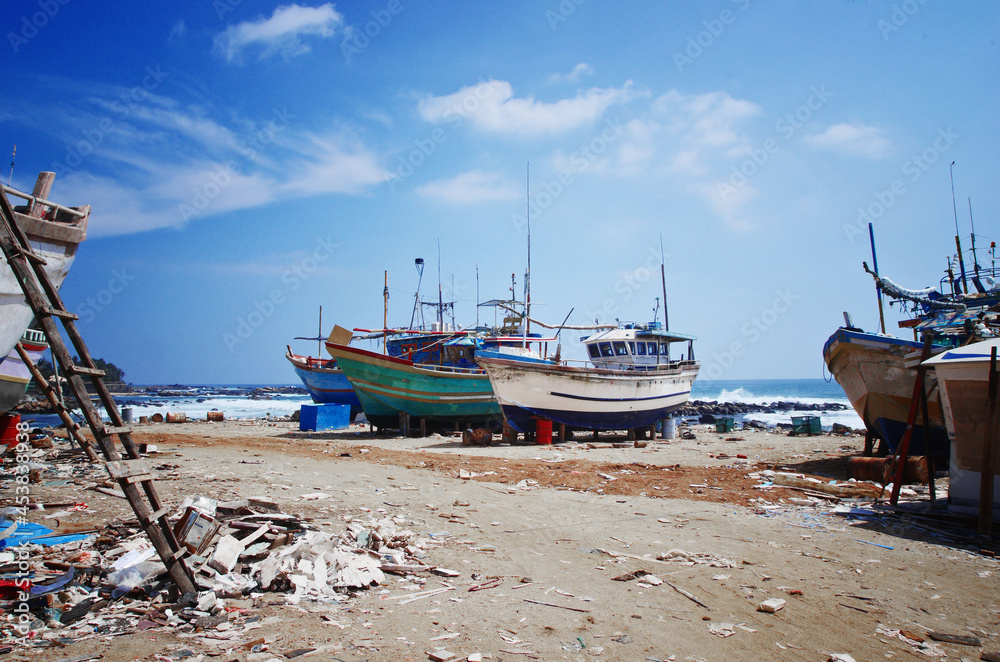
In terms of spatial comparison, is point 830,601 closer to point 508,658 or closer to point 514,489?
point 508,658

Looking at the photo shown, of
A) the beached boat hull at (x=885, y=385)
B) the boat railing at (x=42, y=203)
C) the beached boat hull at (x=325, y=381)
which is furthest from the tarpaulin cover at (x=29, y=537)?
the beached boat hull at (x=325, y=381)

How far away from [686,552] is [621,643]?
2.32 m

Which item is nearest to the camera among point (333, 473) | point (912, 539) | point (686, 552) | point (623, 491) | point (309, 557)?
point (309, 557)

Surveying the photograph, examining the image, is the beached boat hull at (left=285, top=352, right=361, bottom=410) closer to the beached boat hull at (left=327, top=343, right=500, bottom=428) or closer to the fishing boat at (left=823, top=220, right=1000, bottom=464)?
the beached boat hull at (left=327, top=343, right=500, bottom=428)

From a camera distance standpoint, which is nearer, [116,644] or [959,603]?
[116,644]

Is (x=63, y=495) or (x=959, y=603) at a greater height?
(x=63, y=495)

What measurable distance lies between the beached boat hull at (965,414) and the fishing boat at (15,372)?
15.8 m

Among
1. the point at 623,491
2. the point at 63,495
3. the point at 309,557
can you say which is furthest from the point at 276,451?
the point at 309,557

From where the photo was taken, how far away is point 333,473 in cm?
1032

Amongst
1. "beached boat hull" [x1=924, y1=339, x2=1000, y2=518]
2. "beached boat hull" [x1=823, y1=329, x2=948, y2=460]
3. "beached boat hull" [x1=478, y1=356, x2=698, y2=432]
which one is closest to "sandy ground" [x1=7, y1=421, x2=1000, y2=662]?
"beached boat hull" [x1=924, y1=339, x2=1000, y2=518]

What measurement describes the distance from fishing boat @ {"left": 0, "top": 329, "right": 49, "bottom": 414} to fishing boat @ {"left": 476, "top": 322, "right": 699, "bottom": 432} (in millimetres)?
11151

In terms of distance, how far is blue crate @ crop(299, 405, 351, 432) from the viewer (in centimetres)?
2255

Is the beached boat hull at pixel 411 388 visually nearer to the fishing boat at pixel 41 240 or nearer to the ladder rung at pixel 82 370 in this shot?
the fishing boat at pixel 41 240

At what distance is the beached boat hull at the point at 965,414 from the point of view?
7035mm
